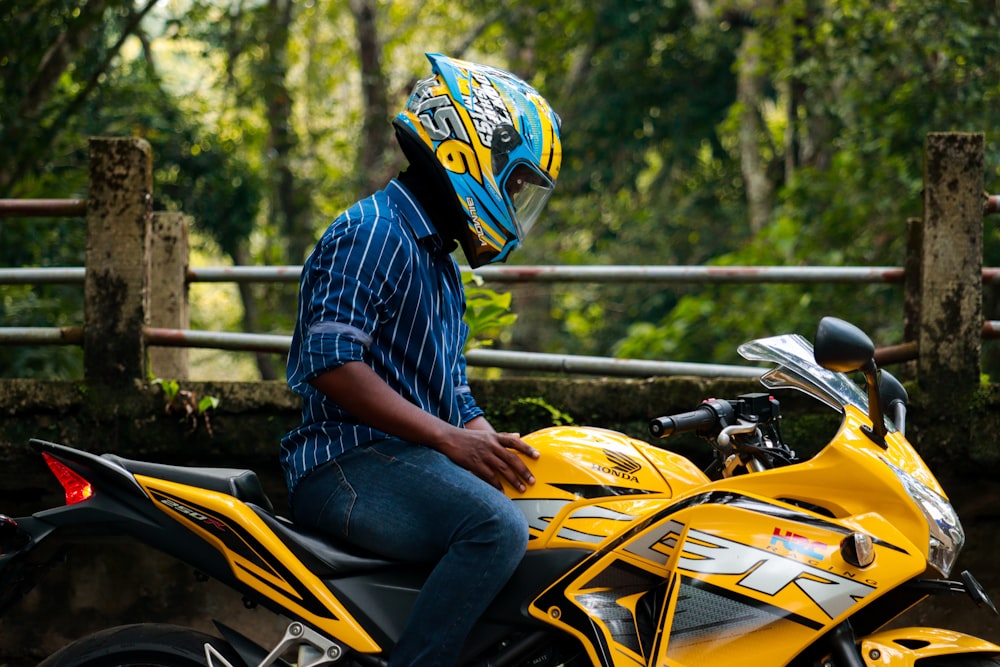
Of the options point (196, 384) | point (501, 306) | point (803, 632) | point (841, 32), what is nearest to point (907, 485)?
point (803, 632)

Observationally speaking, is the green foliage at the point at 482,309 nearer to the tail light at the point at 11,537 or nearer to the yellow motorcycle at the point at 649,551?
the yellow motorcycle at the point at 649,551

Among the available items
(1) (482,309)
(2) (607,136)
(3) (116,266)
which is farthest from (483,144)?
(2) (607,136)

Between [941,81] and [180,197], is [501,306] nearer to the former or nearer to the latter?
[941,81]

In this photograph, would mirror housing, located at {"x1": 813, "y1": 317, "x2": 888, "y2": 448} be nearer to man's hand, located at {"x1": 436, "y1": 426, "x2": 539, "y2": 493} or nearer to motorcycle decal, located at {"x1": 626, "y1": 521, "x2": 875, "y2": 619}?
motorcycle decal, located at {"x1": 626, "y1": 521, "x2": 875, "y2": 619}

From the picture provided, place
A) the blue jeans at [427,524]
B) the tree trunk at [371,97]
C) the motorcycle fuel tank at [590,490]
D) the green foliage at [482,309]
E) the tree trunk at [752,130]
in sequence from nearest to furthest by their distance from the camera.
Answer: the blue jeans at [427,524] → the motorcycle fuel tank at [590,490] → the green foliage at [482,309] → the tree trunk at [752,130] → the tree trunk at [371,97]

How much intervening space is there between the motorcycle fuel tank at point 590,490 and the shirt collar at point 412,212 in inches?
23.5

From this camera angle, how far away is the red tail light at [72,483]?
7.45 ft

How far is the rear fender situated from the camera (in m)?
2.03

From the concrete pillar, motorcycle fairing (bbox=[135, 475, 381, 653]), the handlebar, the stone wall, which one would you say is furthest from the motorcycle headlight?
the concrete pillar

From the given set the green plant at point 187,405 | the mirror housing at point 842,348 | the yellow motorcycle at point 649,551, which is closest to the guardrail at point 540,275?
the green plant at point 187,405

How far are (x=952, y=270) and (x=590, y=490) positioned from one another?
2.21 metres

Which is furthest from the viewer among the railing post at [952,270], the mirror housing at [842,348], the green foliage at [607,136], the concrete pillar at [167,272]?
the green foliage at [607,136]

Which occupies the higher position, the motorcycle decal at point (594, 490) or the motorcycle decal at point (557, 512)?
the motorcycle decal at point (594, 490)

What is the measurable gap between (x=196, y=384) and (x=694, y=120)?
10544 mm
